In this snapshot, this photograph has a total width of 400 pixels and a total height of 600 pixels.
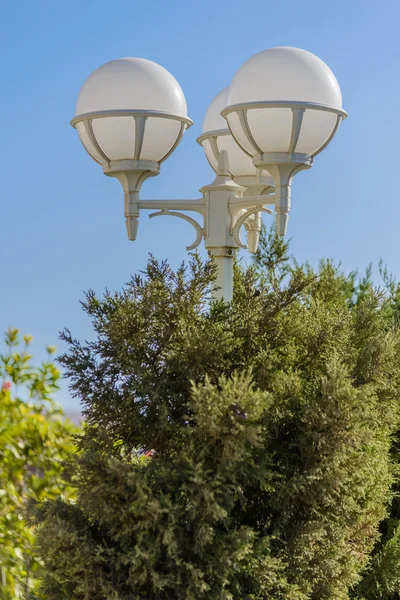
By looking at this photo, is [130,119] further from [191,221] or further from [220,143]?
[220,143]

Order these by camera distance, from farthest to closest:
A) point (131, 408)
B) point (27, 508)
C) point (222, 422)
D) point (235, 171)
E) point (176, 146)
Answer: point (235, 171)
point (176, 146)
point (27, 508)
point (131, 408)
point (222, 422)

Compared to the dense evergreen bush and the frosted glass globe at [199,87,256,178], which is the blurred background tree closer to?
the dense evergreen bush

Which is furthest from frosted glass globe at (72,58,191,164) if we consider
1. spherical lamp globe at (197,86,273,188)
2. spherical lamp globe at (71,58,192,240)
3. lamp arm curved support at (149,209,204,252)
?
spherical lamp globe at (197,86,273,188)

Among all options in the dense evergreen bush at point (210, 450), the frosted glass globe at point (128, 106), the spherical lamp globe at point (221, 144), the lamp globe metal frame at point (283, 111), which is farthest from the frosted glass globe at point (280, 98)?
the spherical lamp globe at point (221, 144)

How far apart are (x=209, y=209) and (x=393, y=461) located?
302 centimetres

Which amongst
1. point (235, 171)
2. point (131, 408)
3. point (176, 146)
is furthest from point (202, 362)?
point (235, 171)

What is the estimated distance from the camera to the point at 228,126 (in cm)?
556

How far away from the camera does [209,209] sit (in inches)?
Result: 223

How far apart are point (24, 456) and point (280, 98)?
266 cm

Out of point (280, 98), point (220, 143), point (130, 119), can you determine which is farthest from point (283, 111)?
point (220, 143)

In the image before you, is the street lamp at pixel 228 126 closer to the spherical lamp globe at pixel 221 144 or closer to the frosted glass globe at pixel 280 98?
the frosted glass globe at pixel 280 98

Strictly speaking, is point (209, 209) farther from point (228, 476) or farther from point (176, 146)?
point (228, 476)

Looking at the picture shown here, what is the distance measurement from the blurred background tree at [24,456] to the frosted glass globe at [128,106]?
1.57 meters

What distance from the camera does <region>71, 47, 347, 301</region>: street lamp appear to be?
5.23 m
